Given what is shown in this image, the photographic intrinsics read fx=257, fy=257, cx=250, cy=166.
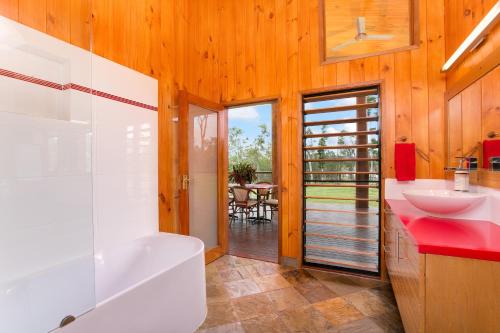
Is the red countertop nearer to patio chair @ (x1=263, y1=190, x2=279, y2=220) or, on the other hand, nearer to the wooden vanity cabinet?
the wooden vanity cabinet

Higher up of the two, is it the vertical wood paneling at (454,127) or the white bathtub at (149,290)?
the vertical wood paneling at (454,127)

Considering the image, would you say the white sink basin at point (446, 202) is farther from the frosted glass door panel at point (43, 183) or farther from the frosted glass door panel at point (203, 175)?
the frosted glass door panel at point (203, 175)

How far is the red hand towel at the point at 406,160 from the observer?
2301mm

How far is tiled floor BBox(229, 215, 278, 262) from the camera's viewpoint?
327 cm

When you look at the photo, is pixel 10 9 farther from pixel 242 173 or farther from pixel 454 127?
pixel 242 173

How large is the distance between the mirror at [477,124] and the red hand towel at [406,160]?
0.28m

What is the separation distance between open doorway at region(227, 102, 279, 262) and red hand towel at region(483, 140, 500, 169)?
204cm

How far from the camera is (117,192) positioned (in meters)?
2.03

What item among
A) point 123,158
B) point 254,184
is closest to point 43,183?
point 123,158

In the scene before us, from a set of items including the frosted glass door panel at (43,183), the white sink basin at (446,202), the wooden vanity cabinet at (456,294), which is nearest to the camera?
the wooden vanity cabinet at (456,294)

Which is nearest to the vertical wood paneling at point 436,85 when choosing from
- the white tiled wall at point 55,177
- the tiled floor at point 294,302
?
the tiled floor at point 294,302

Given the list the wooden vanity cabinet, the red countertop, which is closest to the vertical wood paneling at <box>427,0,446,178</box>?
the red countertop

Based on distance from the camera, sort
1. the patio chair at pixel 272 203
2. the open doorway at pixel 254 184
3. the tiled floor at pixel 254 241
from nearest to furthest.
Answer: the tiled floor at pixel 254 241
the open doorway at pixel 254 184
the patio chair at pixel 272 203

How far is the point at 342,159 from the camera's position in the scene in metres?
2.69
